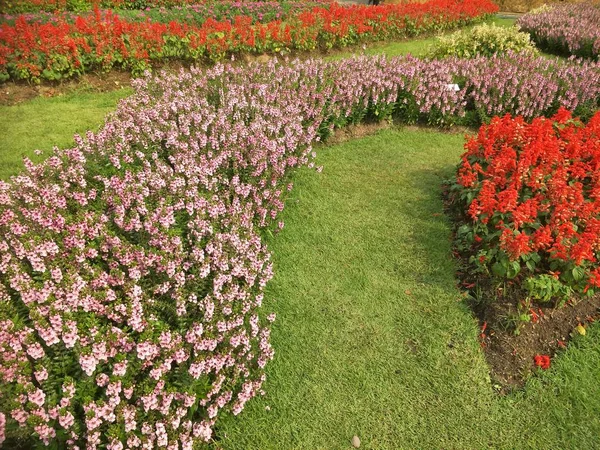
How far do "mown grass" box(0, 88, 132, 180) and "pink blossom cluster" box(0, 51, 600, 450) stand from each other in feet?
6.41

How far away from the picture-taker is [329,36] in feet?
44.3

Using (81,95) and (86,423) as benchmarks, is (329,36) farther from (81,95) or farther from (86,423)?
(86,423)

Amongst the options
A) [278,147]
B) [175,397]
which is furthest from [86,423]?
[278,147]

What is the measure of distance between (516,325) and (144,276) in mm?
3773

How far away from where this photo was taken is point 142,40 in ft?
33.0

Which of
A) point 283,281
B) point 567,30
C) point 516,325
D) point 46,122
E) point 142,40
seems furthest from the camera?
point 567,30

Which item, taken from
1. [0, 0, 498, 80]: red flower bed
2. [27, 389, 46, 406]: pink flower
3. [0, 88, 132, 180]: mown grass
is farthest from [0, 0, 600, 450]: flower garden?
[0, 0, 498, 80]: red flower bed

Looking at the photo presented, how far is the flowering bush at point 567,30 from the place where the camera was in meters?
14.5

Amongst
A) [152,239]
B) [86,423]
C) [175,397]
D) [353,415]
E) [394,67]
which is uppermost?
[394,67]

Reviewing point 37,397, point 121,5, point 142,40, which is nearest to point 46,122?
point 142,40

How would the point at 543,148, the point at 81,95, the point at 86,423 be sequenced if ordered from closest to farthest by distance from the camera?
→ 1. the point at 86,423
2. the point at 543,148
3. the point at 81,95

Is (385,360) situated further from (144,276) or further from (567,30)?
(567,30)

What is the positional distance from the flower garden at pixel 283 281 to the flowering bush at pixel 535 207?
0.03m

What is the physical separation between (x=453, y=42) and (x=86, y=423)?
1221 centimetres
